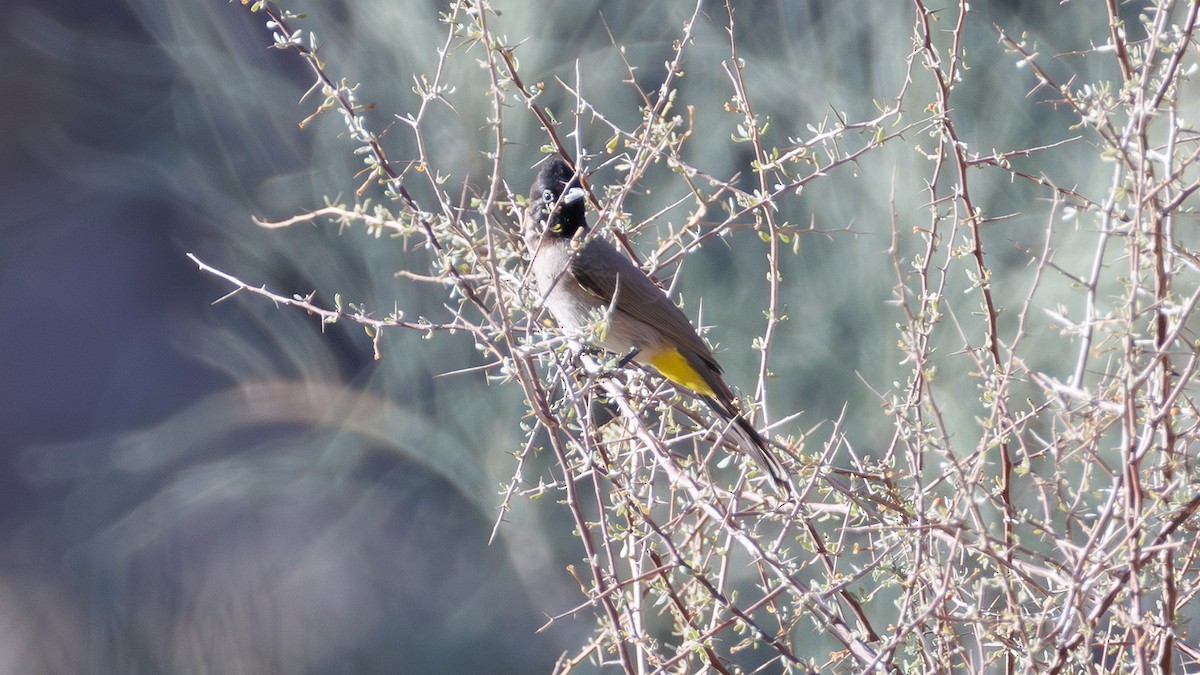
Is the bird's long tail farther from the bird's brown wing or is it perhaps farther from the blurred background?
the blurred background

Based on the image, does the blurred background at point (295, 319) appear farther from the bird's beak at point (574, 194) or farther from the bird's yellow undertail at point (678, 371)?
the bird's beak at point (574, 194)

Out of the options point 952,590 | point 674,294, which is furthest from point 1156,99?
point 674,294

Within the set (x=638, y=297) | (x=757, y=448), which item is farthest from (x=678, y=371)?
(x=757, y=448)

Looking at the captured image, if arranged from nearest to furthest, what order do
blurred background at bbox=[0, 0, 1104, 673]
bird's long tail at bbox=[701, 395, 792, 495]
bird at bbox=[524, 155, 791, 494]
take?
bird's long tail at bbox=[701, 395, 792, 495] → bird at bbox=[524, 155, 791, 494] → blurred background at bbox=[0, 0, 1104, 673]

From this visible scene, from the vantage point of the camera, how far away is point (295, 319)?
381cm

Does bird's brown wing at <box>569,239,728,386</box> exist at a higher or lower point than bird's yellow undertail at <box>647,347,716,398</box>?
higher

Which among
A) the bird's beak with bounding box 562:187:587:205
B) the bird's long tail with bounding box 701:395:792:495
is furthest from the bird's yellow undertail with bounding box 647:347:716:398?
the bird's long tail with bounding box 701:395:792:495

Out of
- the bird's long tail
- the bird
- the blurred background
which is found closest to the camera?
the bird's long tail

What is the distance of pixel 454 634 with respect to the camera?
3896mm

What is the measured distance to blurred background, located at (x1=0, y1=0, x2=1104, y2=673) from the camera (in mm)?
3645

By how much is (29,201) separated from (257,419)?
39.2 inches

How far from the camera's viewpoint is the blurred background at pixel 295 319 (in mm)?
3645

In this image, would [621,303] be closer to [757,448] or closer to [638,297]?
[638,297]

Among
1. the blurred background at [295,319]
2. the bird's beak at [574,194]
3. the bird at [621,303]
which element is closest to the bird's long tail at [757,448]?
the bird's beak at [574,194]
